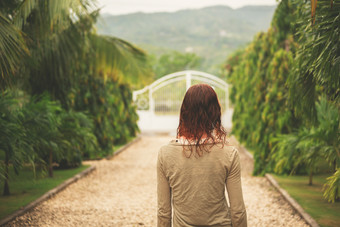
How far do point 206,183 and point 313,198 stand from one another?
175 inches

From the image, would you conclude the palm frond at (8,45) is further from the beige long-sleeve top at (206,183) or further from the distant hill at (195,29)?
the distant hill at (195,29)

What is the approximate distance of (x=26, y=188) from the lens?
22.7ft

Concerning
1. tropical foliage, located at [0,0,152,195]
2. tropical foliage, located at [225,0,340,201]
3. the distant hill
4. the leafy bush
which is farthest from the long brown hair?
the distant hill

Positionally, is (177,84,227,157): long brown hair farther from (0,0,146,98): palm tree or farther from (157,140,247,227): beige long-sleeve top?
(0,0,146,98): palm tree

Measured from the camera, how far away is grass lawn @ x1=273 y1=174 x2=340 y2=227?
16.8ft

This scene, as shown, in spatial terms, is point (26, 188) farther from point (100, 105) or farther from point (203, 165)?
point (203, 165)

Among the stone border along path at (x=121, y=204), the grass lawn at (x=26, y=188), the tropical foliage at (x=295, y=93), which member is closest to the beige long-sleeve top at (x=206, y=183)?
the tropical foliage at (x=295, y=93)

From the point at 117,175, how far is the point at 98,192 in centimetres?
166

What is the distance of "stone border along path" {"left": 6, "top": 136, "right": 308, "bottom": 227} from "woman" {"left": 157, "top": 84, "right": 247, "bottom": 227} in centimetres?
316

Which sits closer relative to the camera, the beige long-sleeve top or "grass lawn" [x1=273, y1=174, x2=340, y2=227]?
the beige long-sleeve top

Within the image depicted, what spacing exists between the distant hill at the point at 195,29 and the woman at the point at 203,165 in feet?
176

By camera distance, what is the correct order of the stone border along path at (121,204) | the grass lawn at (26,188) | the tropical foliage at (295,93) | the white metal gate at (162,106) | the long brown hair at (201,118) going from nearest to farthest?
the long brown hair at (201,118)
the tropical foliage at (295,93)
the stone border along path at (121,204)
the grass lawn at (26,188)
the white metal gate at (162,106)

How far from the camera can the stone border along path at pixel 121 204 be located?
211 inches

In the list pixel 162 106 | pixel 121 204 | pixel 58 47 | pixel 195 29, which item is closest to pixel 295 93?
pixel 121 204
